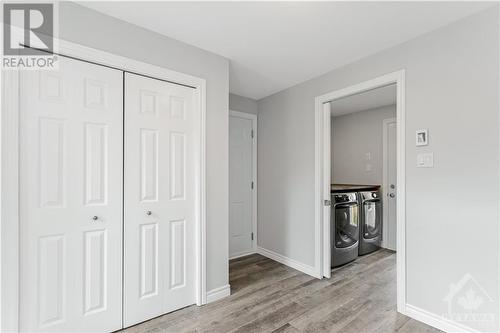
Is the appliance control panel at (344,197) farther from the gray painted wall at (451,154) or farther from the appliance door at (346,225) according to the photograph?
the gray painted wall at (451,154)

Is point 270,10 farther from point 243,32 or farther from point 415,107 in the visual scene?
point 415,107

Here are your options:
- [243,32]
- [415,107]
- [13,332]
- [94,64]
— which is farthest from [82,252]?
[415,107]

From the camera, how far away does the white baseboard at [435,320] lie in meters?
1.76

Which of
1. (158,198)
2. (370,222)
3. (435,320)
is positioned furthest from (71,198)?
(370,222)

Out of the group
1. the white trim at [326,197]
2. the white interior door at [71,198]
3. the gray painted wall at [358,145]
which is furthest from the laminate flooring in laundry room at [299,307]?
the gray painted wall at [358,145]

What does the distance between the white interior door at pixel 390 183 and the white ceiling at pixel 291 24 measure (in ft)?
6.25

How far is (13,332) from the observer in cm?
145

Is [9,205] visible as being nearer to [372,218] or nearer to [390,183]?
[372,218]

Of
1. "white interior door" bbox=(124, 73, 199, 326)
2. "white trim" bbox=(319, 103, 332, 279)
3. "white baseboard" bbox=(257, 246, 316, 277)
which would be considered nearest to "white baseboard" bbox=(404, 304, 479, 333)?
"white trim" bbox=(319, 103, 332, 279)

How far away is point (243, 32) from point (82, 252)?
2.06 meters

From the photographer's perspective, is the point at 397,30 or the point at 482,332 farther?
the point at 397,30

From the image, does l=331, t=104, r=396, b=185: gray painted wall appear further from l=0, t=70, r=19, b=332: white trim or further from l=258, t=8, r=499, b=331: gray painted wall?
l=0, t=70, r=19, b=332: white trim

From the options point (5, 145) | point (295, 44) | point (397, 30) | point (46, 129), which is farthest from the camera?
point (295, 44)

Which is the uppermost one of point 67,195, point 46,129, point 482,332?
point 46,129
